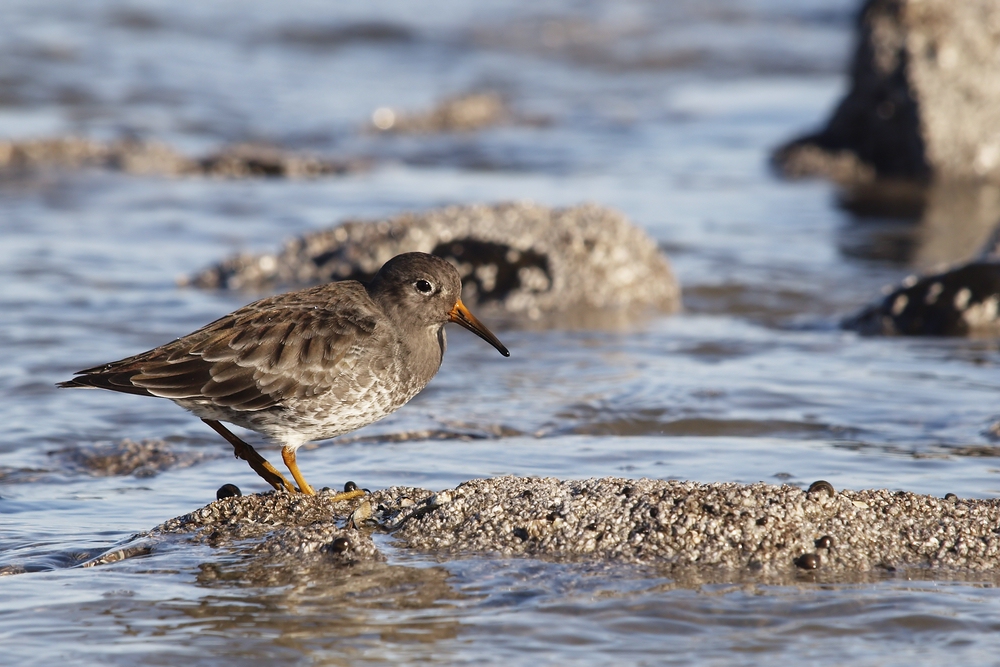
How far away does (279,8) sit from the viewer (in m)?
25.8

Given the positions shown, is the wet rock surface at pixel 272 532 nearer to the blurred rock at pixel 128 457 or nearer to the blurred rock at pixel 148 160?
the blurred rock at pixel 128 457

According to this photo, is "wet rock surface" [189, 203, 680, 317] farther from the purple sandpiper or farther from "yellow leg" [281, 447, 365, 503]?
"yellow leg" [281, 447, 365, 503]

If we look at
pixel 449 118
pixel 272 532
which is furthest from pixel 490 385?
pixel 449 118

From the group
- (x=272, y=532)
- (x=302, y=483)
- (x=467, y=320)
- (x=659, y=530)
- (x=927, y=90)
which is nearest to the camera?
(x=659, y=530)

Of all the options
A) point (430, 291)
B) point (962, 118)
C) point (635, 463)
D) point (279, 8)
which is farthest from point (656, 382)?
point (279, 8)

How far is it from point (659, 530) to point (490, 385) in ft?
10.7

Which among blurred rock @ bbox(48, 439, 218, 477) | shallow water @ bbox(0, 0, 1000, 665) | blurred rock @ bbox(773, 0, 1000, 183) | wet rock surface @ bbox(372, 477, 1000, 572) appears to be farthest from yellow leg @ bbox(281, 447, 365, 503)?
blurred rock @ bbox(773, 0, 1000, 183)

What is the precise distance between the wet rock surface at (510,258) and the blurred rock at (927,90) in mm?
5882

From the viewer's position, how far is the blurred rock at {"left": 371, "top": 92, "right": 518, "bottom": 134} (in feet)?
59.1

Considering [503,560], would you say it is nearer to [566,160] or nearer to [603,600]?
[603,600]

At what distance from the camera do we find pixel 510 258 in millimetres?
9695

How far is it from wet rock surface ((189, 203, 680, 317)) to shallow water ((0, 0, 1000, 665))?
0.44m

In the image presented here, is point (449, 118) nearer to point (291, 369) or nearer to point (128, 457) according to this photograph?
point (128, 457)

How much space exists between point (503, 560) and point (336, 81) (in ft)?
59.3
